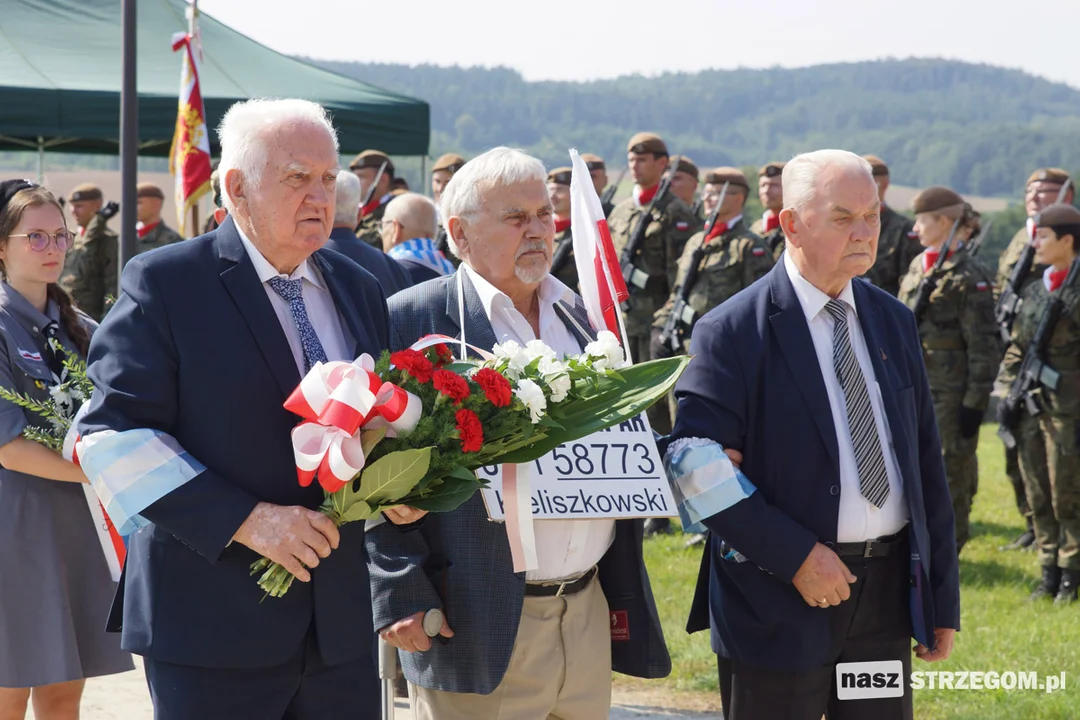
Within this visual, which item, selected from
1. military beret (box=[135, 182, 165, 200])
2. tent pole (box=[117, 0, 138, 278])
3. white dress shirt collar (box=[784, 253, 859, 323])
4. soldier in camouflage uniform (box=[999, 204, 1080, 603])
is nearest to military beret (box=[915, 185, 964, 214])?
soldier in camouflage uniform (box=[999, 204, 1080, 603])

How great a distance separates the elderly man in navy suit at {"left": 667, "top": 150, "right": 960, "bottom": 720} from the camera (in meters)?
3.62

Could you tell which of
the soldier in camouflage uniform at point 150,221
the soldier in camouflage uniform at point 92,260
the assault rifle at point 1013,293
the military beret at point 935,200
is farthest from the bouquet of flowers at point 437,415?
the soldier in camouflage uniform at point 92,260

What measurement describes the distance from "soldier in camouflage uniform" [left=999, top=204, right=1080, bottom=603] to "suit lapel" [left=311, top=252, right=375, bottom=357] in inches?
238

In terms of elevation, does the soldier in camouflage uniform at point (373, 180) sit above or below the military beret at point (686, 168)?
below

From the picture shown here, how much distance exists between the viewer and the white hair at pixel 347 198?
22.0 feet

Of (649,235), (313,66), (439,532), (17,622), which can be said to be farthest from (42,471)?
(313,66)

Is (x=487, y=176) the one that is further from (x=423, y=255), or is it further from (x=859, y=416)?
(x=423, y=255)

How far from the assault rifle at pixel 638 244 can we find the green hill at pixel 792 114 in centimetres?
8848

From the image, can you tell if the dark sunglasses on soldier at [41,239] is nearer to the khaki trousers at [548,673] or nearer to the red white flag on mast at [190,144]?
the khaki trousers at [548,673]

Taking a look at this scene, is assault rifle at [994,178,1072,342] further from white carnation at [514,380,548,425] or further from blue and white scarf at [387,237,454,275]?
white carnation at [514,380,548,425]

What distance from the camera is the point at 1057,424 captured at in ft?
26.4

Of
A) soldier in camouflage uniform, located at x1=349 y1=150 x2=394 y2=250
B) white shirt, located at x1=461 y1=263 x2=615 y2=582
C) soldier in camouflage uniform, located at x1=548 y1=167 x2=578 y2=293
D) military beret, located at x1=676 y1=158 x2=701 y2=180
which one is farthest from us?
military beret, located at x1=676 y1=158 x2=701 y2=180

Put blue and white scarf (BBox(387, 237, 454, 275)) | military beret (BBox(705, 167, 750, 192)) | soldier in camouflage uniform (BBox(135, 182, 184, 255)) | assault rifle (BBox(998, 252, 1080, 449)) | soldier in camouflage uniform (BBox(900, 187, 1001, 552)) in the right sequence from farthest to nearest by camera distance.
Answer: soldier in camouflage uniform (BBox(135, 182, 184, 255))
military beret (BBox(705, 167, 750, 192))
soldier in camouflage uniform (BBox(900, 187, 1001, 552))
assault rifle (BBox(998, 252, 1080, 449))
blue and white scarf (BBox(387, 237, 454, 275))

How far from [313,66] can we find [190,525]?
11960mm
